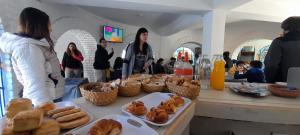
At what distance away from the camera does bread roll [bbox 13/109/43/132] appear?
0.37 metres

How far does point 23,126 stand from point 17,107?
128 mm

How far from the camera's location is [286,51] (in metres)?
1.20

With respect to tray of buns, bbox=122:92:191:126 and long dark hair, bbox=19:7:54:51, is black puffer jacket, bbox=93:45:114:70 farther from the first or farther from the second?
tray of buns, bbox=122:92:191:126

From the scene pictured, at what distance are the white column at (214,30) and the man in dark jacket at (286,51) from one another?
1.38m

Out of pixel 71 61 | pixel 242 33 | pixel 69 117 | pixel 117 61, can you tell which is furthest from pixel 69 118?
pixel 242 33

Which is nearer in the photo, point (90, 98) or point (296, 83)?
point (90, 98)

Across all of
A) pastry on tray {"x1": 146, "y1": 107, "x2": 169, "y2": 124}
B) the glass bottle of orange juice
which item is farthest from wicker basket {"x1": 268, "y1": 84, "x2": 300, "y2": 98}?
pastry on tray {"x1": 146, "y1": 107, "x2": 169, "y2": 124}

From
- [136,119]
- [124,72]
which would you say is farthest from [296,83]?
[124,72]

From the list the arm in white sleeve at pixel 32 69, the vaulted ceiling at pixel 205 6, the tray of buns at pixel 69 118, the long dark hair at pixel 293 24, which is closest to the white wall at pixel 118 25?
the vaulted ceiling at pixel 205 6

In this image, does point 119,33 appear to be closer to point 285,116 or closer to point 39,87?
point 39,87

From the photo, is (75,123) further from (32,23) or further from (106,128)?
(32,23)

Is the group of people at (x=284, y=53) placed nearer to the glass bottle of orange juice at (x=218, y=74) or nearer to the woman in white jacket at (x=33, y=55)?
the glass bottle of orange juice at (x=218, y=74)

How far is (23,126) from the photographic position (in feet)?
1.24

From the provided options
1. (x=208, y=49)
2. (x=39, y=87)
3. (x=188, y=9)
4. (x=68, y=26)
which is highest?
(x=188, y=9)
